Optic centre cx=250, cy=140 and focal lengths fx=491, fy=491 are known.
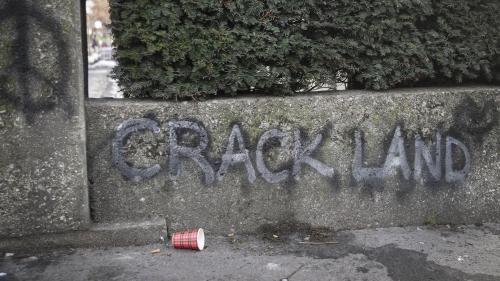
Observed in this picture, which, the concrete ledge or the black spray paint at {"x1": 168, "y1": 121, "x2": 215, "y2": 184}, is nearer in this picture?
the concrete ledge

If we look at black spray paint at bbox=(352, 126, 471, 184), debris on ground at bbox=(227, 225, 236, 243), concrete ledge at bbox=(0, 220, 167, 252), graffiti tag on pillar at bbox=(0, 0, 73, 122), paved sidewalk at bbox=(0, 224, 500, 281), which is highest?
graffiti tag on pillar at bbox=(0, 0, 73, 122)

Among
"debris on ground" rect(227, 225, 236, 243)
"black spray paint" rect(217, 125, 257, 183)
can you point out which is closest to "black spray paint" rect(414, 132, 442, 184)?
"black spray paint" rect(217, 125, 257, 183)

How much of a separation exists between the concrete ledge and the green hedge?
3.33 feet

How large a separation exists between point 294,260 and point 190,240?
0.79m

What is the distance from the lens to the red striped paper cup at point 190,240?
368cm

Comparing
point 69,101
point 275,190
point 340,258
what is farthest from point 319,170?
point 69,101

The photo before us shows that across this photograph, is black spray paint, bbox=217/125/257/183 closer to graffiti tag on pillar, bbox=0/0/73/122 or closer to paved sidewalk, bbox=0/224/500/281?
paved sidewalk, bbox=0/224/500/281

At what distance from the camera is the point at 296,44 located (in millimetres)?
3891

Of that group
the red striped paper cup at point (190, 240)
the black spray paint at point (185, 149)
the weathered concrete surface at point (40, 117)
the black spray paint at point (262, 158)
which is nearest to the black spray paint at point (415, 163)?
the black spray paint at point (262, 158)

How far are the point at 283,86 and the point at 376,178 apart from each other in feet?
3.60

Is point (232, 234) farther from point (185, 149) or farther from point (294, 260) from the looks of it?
point (185, 149)

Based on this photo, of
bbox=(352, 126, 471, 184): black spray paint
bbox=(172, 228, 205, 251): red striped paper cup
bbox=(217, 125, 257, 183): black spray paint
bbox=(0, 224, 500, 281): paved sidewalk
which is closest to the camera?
bbox=(0, 224, 500, 281): paved sidewalk

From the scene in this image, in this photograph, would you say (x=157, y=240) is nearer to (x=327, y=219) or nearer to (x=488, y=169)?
(x=327, y=219)

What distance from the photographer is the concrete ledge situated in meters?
3.57
